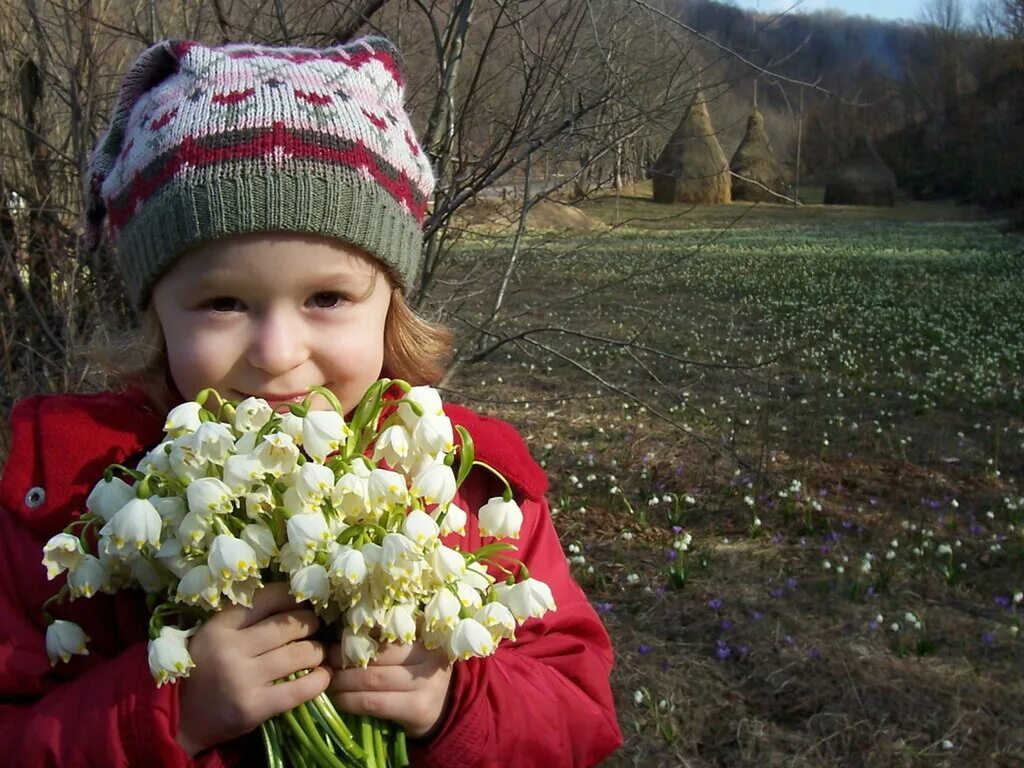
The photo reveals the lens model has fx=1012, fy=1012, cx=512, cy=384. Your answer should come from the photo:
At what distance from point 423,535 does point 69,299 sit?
378 cm

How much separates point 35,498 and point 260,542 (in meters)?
0.57

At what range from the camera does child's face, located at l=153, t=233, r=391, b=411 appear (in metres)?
1.51

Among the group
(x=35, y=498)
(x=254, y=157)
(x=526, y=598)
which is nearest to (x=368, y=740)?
(x=526, y=598)

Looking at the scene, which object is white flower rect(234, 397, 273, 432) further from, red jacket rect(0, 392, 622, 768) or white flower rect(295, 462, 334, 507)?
red jacket rect(0, 392, 622, 768)

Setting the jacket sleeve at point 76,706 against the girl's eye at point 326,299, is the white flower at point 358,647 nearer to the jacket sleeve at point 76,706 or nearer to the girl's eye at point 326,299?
the jacket sleeve at point 76,706

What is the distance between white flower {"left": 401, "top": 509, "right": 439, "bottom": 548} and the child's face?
33 cm

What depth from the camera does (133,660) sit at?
141 cm

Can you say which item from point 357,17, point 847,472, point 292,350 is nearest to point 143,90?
point 292,350

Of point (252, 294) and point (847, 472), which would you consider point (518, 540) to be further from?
point (847, 472)

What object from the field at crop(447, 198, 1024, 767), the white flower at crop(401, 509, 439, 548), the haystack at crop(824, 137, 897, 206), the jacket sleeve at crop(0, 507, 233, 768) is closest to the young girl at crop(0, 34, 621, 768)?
the jacket sleeve at crop(0, 507, 233, 768)

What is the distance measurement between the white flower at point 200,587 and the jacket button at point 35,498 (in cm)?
49

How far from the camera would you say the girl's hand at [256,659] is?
132 cm

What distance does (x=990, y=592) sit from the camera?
15.9 ft

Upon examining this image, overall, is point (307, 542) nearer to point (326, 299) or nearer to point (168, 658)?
point (168, 658)
